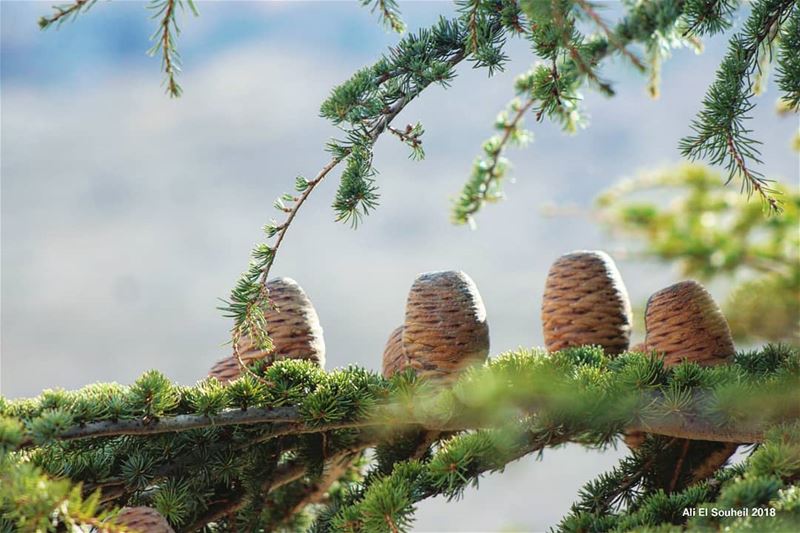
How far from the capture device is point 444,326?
113cm

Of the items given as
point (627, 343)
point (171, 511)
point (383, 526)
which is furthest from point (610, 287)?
point (171, 511)

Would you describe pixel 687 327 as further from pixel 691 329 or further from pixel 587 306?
pixel 587 306

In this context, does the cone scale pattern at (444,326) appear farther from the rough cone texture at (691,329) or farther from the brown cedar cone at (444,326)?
the rough cone texture at (691,329)

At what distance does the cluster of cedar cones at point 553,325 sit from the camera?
A: 1.12 m

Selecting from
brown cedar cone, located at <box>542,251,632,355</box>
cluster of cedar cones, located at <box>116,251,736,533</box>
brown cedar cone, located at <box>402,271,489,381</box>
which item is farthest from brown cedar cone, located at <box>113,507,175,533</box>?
brown cedar cone, located at <box>542,251,632,355</box>

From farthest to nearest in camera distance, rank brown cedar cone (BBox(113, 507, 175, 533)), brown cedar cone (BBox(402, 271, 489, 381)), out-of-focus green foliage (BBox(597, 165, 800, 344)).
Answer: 1. out-of-focus green foliage (BBox(597, 165, 800, 344))
2. brown cedar cone (BBox(402, 271, 489, 381))
3. brown cedar cone (BBox(113, 507, 175, 533))

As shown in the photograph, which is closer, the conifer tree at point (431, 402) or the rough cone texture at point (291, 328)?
the conifer tree at point (431, 402)

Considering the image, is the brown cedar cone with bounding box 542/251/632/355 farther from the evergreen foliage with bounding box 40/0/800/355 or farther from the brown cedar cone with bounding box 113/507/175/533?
the brown cedar cone with bounding box 113/507/175/533

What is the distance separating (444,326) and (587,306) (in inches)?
10.7

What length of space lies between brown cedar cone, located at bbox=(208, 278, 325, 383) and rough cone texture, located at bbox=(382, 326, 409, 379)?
4.6 inches

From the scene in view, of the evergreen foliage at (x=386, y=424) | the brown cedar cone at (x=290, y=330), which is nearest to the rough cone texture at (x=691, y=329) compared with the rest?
the evergreen foliage at (x=386, y=424)

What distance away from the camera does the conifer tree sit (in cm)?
88

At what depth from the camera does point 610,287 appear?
4.22ft

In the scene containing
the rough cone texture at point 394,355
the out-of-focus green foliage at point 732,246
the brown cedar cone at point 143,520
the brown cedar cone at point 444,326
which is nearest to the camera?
the brown cedar cone at point 143,520
